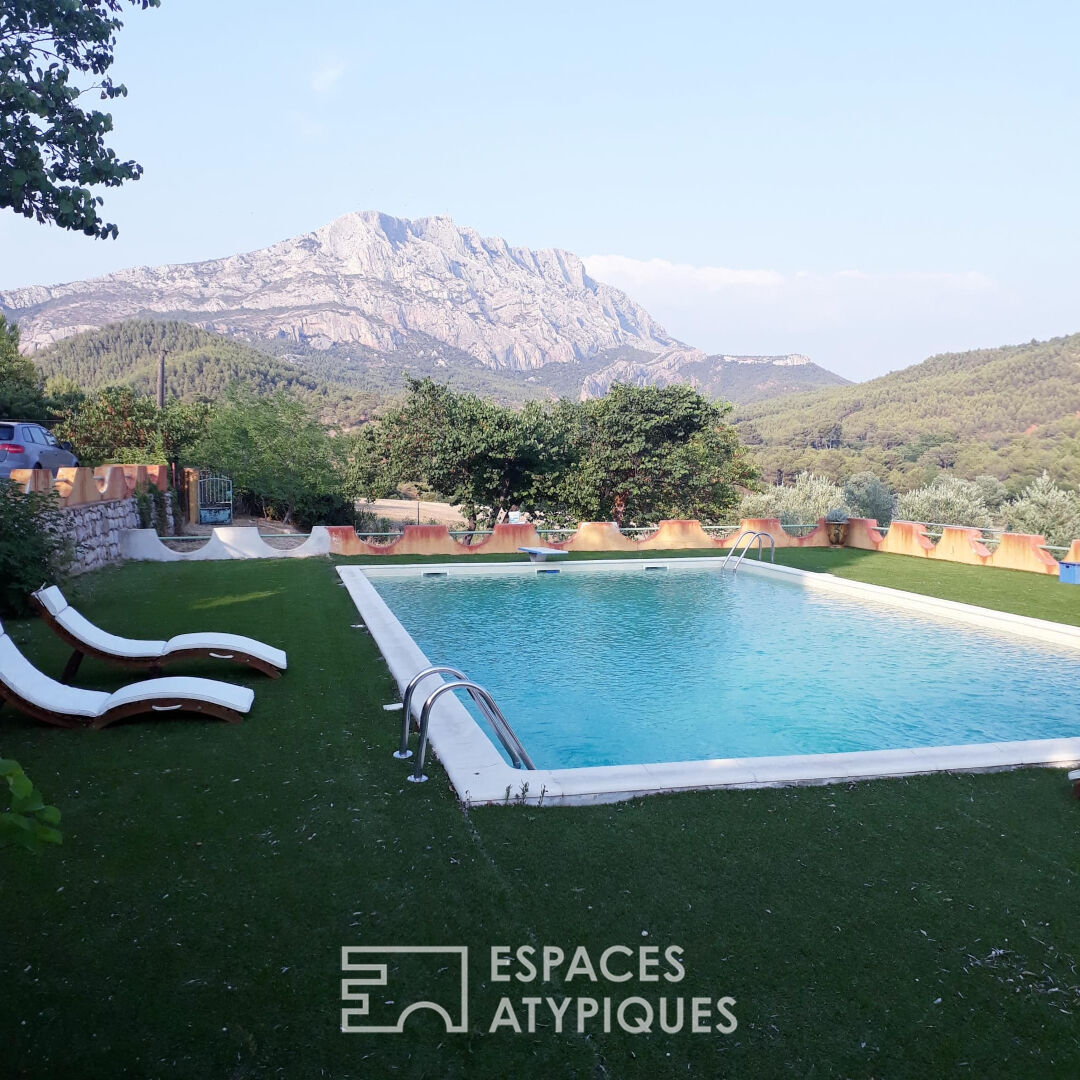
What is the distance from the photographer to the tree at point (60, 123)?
687 cm

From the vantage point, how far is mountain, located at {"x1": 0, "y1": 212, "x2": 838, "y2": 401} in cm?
9775

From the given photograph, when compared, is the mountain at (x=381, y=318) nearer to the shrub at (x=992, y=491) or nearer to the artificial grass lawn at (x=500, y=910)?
the shrub at (x=992, y=491)

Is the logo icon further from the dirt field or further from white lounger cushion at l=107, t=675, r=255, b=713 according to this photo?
the dirt field

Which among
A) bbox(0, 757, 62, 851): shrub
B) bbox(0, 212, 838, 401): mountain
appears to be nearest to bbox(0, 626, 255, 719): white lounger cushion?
bbox(0, 757, 62, 851): shrub

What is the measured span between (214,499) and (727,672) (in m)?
17.3

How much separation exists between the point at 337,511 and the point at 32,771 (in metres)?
21.0

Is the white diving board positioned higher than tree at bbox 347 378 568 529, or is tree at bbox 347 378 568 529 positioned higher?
tree at bbox 347 378 568 529

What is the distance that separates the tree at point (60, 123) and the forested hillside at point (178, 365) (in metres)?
54.2

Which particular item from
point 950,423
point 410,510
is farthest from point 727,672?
point 950,423

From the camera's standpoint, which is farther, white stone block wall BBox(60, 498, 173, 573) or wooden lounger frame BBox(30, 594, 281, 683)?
white stone block wall BBox(60, 498, 173, 573)

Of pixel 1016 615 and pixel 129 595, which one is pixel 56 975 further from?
pixel 1016 615

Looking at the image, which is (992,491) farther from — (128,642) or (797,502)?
(128,642)

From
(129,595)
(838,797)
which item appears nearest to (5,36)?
(129,595)

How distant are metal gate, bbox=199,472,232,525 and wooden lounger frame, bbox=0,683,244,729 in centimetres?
1626
